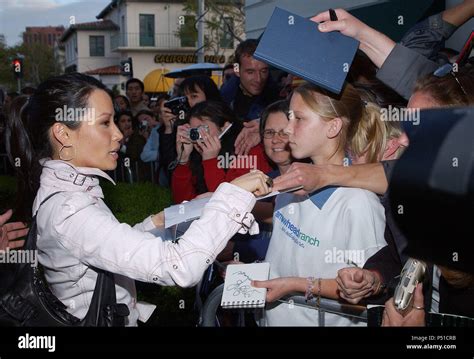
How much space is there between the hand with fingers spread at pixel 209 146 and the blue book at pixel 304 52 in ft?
3.09

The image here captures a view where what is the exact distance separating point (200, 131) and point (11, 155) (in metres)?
1.06

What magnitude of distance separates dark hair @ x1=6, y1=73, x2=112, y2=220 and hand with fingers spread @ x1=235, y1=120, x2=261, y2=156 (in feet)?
3.80

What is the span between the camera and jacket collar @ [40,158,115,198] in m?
1.81

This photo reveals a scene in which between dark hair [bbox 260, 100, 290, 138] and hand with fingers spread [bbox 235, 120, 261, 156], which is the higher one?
dark hair [bbox 260, 100, 290, 138]

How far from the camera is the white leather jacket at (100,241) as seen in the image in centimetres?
163

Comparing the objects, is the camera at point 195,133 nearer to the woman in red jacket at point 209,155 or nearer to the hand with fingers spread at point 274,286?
the woman in red jacket at point 209,155

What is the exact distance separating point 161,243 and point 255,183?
0.94 ft

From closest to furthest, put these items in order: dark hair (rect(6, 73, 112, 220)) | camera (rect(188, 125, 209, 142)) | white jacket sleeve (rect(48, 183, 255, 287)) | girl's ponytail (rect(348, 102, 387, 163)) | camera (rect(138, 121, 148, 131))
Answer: white jacket sleeve (rect(48, 183, 255, 287)), dark hair (rect(6, 73, 112, 220)), girl's ponytail (rect(348, 102, 387, 163)), camera (rect(188, 125, 209, 142)), camera (rect(138, 121, 148, 131))

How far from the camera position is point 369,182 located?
1943 millimetres

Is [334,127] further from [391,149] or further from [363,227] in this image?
[363,227]

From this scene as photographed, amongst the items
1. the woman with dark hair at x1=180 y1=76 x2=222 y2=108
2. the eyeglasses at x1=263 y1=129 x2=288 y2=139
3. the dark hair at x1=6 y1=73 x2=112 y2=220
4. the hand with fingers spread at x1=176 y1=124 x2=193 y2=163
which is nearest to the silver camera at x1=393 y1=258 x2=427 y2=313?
the dark hair at x1=6 y1=73 x2=112 y2=220

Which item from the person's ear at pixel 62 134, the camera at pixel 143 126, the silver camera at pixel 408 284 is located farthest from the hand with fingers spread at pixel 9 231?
the camera at pixel 143 126

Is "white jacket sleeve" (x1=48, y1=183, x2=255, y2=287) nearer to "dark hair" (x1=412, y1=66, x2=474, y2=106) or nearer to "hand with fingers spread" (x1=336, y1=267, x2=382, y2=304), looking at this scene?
"hand with fingers spread" (x1=336, y1=267, x2=382, y2=304)

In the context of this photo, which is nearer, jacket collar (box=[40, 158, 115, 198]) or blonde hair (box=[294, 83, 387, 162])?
jacket collar (box=[40, 158, 115, 198])
